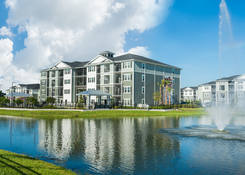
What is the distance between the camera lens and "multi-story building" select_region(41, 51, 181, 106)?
Answer: 60875mm

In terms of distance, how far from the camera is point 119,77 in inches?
2527

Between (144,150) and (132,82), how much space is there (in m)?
44.7

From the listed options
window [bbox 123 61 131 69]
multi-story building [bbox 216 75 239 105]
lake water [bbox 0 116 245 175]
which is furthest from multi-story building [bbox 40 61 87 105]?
lake water [bbox 0 116 245 175]

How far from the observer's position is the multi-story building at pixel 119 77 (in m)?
60.9

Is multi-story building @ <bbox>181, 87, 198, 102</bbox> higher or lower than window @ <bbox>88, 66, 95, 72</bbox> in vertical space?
lower

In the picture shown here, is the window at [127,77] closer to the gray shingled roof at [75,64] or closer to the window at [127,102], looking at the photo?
the window at [127,102]

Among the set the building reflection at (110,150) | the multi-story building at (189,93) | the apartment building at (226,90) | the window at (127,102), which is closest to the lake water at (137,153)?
the building reflection at (110,150)

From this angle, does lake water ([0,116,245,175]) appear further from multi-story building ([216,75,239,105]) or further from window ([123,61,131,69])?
multi-story building ([216,75,239,105])

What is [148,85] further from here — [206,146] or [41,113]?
[206,146]

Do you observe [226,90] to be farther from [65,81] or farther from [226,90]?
[65,81]

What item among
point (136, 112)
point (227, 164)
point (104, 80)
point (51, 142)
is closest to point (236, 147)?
point (227, 164)

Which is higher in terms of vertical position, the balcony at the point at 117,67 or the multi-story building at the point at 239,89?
the balcony at the point at 117,67

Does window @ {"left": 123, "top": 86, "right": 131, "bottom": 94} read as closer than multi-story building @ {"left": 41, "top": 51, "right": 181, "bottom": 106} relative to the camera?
Yes

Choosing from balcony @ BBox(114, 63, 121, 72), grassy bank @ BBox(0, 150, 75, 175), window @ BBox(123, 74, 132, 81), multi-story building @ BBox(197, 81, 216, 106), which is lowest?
grassy bank @ BBox(0, 150, 75, 175)
